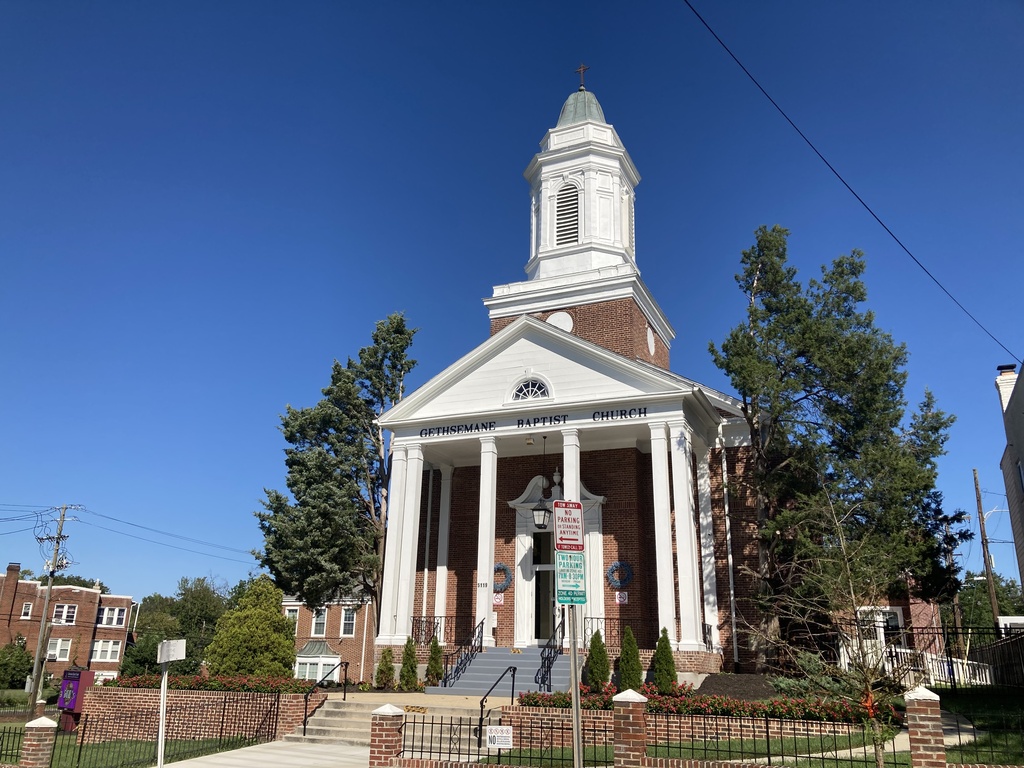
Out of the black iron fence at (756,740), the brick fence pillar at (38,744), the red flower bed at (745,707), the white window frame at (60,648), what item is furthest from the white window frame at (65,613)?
the black iron fence at (756,740)

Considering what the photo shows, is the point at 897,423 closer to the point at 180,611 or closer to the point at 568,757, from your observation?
the point at 568,757

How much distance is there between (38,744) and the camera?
480 inches

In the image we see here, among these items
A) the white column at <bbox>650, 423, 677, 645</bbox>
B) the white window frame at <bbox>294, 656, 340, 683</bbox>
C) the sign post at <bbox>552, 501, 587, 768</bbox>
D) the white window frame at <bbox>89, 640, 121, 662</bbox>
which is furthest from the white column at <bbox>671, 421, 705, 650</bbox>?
the white window frame at <bbox>89, 640, 121, 662</bbox>

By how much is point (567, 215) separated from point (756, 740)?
20395mm

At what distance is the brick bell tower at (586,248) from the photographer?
27453mm

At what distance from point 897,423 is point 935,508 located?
8.06ft

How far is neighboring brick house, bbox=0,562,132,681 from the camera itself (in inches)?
2153

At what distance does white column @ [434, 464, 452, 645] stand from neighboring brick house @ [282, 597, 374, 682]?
13522 millimetres

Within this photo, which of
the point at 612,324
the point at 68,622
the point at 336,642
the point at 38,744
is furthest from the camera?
the point at 68,622

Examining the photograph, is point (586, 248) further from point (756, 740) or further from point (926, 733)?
point (926, 733)

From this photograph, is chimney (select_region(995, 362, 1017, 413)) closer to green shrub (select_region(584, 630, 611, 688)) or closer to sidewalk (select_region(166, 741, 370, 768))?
green shrub (select_region(584, 630, 611, 688))

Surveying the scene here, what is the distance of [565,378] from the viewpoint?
76.8ft

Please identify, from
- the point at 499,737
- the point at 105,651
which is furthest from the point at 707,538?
the point at 105,651

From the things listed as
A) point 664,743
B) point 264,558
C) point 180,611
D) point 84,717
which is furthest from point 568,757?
point 180,611
